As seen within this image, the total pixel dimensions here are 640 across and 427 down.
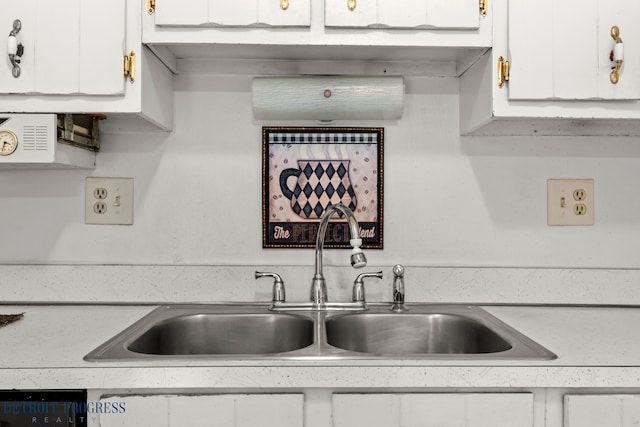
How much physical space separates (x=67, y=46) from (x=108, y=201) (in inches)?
19.7

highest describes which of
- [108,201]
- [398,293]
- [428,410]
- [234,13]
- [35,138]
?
[234,13]

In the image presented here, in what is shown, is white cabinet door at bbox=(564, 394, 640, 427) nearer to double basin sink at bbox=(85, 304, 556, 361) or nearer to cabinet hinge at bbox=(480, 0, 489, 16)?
double basin sink at bbox=(85, 304, 556, 361)

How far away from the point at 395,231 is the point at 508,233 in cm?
36

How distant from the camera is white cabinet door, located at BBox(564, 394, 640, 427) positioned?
1.00 m

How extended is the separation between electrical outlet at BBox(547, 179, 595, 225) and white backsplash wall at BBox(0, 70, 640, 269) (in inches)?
0.9

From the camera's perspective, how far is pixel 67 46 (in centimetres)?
127

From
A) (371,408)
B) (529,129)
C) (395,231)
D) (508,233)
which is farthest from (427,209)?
(371,408)

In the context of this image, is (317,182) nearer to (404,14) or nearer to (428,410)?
(404,14)

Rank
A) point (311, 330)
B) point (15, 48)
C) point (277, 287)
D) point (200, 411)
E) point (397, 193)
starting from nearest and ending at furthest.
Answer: point (200, 411), point (15, 48), point (311, 330), point (277, 287), point (397, 193)

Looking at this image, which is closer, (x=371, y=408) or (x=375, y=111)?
(x=371, y=408)

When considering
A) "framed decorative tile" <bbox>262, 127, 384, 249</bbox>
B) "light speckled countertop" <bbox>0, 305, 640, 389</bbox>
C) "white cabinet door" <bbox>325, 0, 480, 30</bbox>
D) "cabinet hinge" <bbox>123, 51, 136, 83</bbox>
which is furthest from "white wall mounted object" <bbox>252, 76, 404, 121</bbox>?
"light speckled countertop" <bbox>0, 305, 640, 389</bbox>

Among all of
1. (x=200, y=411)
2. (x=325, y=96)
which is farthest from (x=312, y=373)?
(x=325, y=96)

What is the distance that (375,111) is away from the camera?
61.2 inches

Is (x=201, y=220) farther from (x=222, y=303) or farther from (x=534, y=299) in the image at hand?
(x=534, y=299)
